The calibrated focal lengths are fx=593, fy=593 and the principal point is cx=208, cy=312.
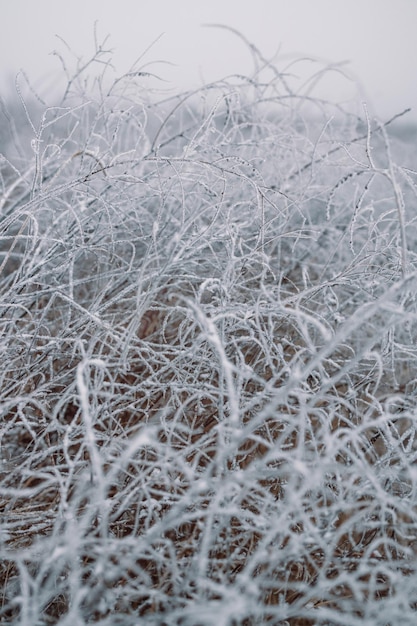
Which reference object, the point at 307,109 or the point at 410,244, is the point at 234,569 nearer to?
the point at 410,244

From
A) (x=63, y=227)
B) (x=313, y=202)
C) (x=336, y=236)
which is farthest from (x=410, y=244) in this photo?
(x=63, y=227)

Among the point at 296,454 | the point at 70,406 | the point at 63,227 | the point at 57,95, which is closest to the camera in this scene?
the point at 296,454

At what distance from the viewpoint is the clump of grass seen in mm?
549

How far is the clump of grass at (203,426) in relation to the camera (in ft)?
1.80

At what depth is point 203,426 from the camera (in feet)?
3.21

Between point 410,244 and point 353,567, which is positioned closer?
point 353,567

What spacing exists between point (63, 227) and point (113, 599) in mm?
660

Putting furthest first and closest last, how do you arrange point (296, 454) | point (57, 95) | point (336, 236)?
point (57, 95) → point (336, 236) → point (296, 454)

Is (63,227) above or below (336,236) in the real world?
above

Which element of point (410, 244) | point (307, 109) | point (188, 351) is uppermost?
point (307, 109)

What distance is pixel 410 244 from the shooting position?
1584mm

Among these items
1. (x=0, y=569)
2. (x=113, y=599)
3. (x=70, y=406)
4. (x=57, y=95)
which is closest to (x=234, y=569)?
(x=113, y=599)

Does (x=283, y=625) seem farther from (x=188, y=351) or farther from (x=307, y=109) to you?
(x=307, y=109)

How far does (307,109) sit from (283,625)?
4.85ft
